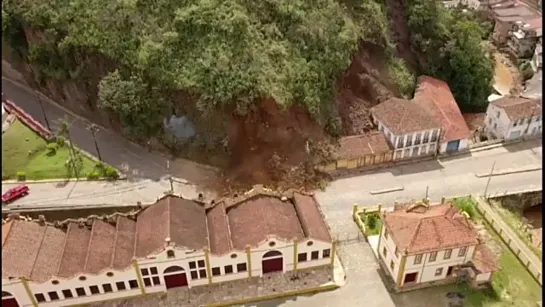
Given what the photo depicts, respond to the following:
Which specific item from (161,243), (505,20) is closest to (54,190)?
(161,243)

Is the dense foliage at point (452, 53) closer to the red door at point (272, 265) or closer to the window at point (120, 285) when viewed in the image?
the red door at point (272, 265)

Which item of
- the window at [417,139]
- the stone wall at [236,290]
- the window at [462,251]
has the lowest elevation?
the stone wall at [236,290]

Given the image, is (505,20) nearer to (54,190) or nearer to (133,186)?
(133,186)

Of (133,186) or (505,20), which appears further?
(505,20)

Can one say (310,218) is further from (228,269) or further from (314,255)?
(228,269)

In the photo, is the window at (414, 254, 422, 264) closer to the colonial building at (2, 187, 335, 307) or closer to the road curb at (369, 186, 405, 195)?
the colonial building at (2, 187, 335, 307)

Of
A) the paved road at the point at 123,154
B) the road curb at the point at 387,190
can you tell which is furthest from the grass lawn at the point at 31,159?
the road curb at the point at 387,190

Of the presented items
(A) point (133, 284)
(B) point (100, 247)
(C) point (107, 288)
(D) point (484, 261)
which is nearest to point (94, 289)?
(C) point (107, 288)
